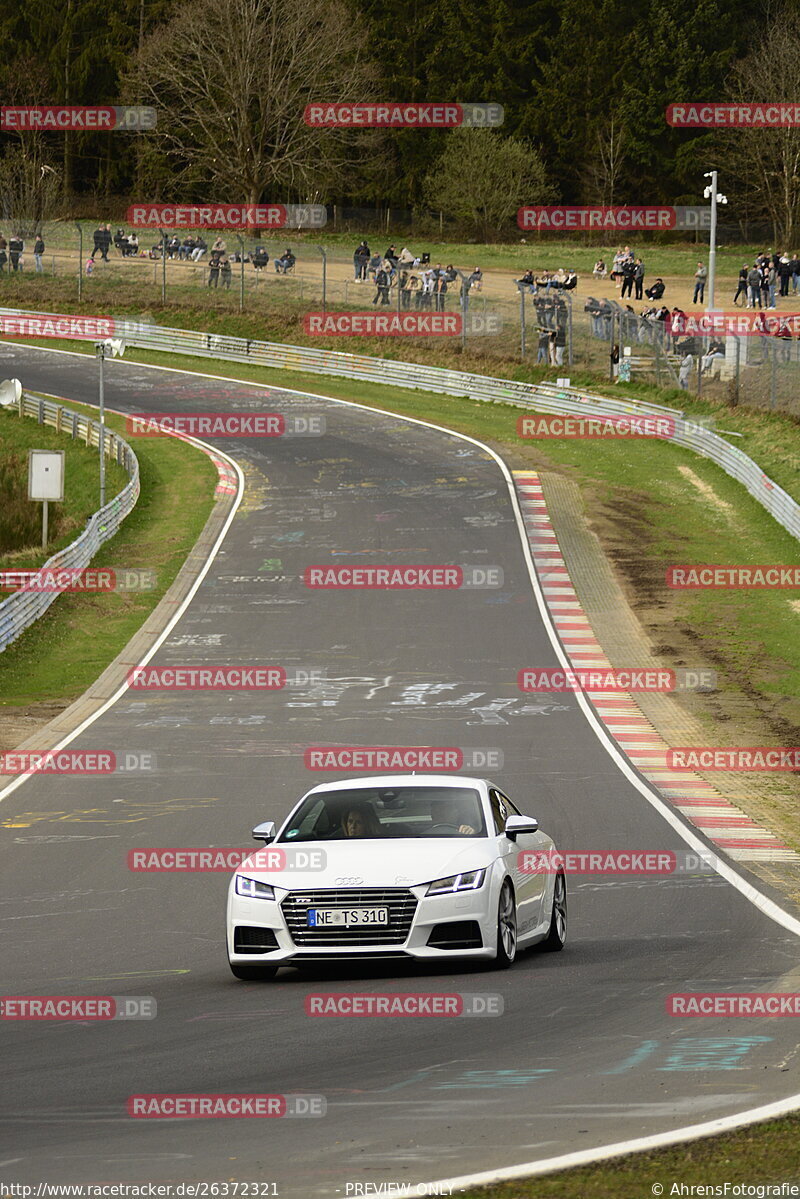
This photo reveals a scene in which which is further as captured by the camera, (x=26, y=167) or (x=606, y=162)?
(x=606, y=162)

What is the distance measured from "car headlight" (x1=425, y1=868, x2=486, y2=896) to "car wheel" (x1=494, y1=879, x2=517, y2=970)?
0.24 metres

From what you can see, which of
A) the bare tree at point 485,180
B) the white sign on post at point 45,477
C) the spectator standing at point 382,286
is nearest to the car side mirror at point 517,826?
the white sign on post at point 45,477

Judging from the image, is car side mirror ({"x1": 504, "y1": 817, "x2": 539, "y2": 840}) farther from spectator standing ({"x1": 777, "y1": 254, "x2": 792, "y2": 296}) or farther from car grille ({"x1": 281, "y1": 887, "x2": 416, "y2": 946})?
spectator standing ({"x1": 777, "y1": 254, "x2": 792, "y2": 296})

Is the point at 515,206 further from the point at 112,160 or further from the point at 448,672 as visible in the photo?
the point at 448,672

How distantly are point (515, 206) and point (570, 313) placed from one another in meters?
42.3

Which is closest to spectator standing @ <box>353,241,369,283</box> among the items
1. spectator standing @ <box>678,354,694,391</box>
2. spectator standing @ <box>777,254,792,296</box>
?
spectator standing @ <box>777,254,792,296</box>

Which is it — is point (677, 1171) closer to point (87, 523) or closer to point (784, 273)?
point (87, 523)

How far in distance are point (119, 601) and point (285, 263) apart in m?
39.2

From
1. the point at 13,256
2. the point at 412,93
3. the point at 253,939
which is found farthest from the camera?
the point at 412,93

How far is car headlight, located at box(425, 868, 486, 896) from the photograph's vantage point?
11086 mm

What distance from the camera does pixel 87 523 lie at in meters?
42.3

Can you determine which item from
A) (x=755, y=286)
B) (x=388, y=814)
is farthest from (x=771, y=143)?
(x=388, y=814)

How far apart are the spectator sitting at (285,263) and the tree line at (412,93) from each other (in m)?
21.0

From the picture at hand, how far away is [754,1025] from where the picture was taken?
9461 millimetres
